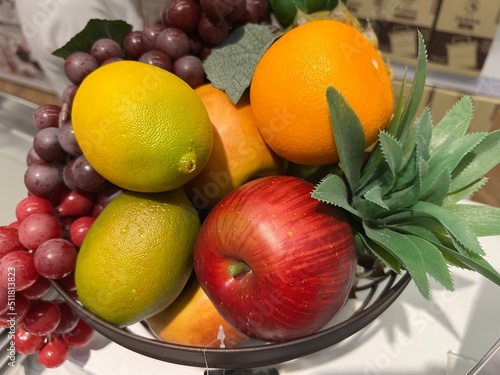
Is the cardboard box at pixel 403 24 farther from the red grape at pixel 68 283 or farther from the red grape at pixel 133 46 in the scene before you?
the red grape at pixel 68 283

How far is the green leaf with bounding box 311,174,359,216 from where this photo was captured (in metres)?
0.38

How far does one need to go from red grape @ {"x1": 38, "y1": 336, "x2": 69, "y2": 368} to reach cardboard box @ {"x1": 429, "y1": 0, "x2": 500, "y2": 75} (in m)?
1.21

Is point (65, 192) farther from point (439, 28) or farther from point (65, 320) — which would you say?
point (439, 28)

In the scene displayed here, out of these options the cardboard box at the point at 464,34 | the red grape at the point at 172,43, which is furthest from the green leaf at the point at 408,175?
the cardboard box at the point at 464,34

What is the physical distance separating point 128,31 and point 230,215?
0.35 metres

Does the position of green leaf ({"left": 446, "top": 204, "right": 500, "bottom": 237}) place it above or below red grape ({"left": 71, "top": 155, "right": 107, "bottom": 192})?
above

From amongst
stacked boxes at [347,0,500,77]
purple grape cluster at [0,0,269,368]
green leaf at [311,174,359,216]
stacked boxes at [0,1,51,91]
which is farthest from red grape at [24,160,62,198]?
stacked boxes at [0,1,51,91]

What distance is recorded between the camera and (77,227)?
1.59 feet

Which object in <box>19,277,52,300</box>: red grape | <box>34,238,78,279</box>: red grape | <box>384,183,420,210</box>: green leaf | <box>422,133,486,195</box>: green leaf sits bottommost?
<box>19,277,52,300</box>: red grape

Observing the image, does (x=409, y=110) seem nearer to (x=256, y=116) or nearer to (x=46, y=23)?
(x=256, y=116)

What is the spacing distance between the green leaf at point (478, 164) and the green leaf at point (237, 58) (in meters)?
0.27

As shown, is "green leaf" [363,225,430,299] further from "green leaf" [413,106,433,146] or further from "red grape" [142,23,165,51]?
"red grape" [142,23,165,51]

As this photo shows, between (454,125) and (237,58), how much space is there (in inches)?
11.0

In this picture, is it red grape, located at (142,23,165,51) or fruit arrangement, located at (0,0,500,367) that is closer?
fruit arrangement, located at (0,0,500,367)
